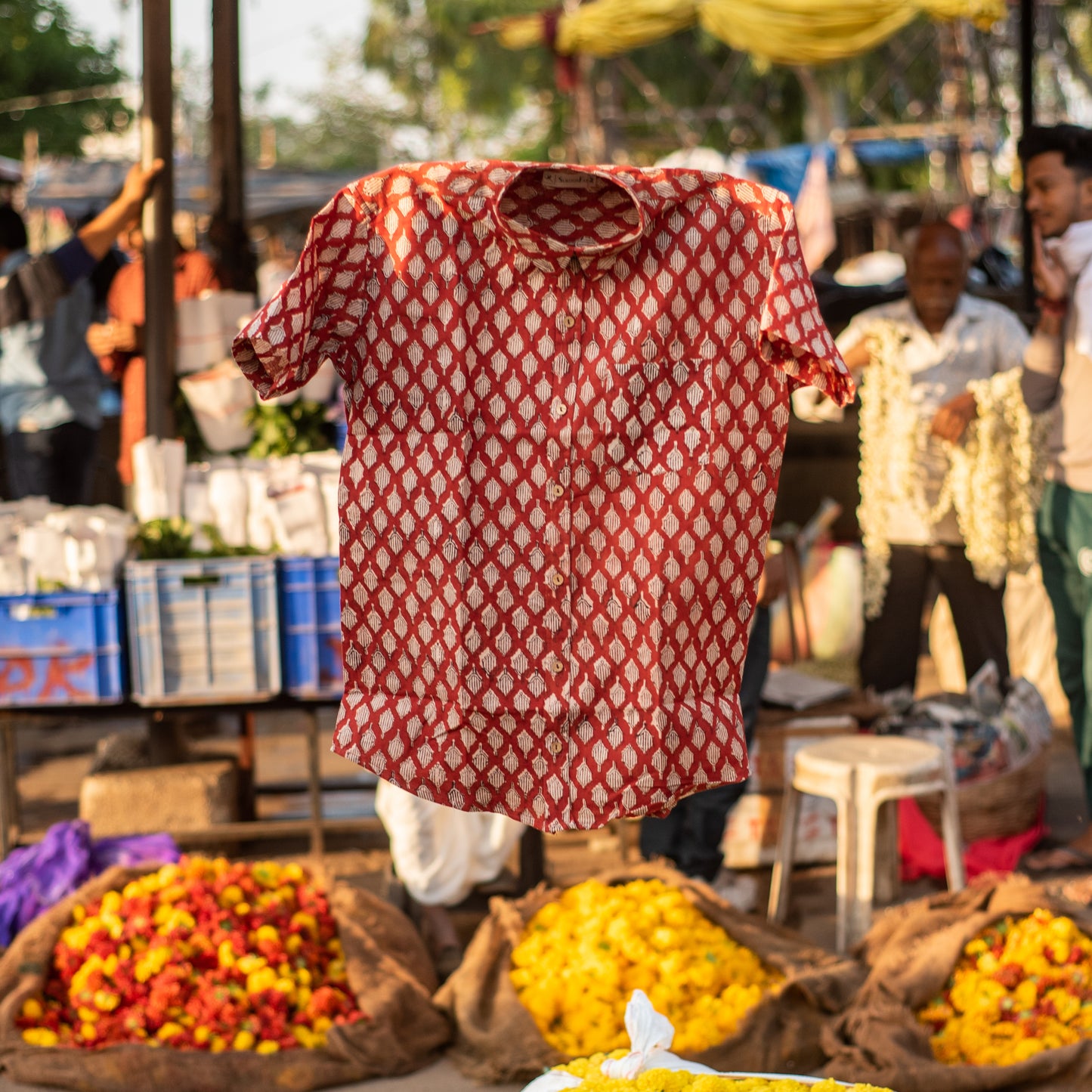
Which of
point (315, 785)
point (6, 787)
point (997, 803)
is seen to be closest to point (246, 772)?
point (315, 785)

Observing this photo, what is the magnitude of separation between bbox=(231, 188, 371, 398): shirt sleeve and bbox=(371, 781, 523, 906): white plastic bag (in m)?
2.08

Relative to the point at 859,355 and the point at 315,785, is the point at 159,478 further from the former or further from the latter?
the point at 859,355

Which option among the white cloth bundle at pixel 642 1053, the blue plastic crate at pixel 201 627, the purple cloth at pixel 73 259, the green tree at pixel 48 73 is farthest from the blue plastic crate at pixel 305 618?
the green tree at pixel 48 73

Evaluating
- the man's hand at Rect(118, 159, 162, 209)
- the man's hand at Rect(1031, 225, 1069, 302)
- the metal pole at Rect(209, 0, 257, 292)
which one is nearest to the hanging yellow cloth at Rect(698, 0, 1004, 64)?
the metal pole at Rect(209, 0, 257, 292)

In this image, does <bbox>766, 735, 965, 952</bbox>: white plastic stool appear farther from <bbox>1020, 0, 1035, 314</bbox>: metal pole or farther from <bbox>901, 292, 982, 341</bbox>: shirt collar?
<bbox>1020, 0, 1035, 314</bbox>: metal pole

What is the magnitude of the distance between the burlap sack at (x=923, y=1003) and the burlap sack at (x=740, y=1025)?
0.09m

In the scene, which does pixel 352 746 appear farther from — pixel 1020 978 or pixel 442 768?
pixel 1020 978

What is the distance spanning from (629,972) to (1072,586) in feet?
6.51

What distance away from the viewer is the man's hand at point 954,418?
183 inches

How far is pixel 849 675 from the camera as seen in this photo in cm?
641

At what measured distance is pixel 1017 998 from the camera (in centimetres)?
355

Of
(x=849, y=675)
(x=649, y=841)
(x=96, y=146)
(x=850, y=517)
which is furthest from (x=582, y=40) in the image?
(x=96, y=146)

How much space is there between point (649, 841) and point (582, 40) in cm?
988

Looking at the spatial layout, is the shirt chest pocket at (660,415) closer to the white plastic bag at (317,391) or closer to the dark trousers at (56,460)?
the white plastic bag at (317,391)
